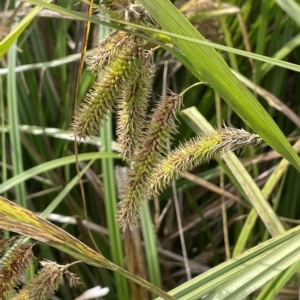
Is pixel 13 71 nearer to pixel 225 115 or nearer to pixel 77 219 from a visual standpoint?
pixel 77 219

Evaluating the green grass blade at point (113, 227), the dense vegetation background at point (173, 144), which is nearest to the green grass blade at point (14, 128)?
the dense vegetation background at point (173, 144)

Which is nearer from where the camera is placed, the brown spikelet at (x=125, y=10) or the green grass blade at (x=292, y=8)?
the brown spikelet at (x=125, y=10)

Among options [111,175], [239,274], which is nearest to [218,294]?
[239,274]

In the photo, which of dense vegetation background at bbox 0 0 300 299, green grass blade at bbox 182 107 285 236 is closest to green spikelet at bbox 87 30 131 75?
green grass blade at bbox 182 107 285 236

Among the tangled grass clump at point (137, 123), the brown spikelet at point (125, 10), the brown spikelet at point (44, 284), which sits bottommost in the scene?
the brown spikelet at point (44, 284)

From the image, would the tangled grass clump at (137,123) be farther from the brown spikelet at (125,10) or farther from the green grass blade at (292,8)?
the green grass blade at (292,8)

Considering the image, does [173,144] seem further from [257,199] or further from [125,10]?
[125,10]
